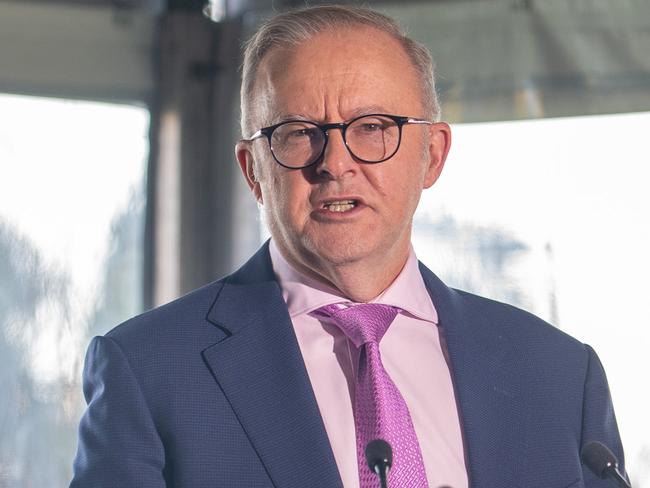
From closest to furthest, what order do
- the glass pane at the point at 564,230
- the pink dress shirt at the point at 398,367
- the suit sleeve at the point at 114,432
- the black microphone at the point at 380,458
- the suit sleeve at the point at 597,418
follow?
1. the black microphone at the point at 380,458
2. the suit sleeve at the point at 114,432
3. the pink dress shirt at the point at 398,367
4. the suit sleeve at the point at 597,418
5. the glass pane at the point at 564,230

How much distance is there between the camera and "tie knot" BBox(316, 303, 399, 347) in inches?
64.9

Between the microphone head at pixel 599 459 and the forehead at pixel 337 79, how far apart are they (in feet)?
2.13

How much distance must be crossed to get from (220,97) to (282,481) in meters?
2.33

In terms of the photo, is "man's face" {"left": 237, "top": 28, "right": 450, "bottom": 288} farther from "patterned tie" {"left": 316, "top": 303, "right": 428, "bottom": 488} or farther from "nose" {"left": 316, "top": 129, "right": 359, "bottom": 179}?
"patterned tie" {"left": 316, "top": 303, "right": 428, "bottom": 488}

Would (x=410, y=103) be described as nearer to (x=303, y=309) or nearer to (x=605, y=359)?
(x=303, y=309)

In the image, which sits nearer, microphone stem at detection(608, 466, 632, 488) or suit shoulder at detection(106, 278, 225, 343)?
microphone stem at detection(608, 466, 632, 488)

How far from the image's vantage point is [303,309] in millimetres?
1706

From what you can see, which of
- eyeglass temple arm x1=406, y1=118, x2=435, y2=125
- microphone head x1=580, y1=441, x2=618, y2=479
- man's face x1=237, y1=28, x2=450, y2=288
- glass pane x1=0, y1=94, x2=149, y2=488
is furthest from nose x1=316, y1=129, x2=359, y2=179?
glass pane x1=0, y1=94, x2=149, y2=488

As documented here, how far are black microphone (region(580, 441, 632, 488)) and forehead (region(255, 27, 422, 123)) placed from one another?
650mm

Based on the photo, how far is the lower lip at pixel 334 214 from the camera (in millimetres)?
1612

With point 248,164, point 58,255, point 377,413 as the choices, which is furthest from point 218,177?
point 377,413

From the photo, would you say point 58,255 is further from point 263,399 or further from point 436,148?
point 263,399

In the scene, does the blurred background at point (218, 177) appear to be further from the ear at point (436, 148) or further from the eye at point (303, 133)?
the eye at point (303, 133)

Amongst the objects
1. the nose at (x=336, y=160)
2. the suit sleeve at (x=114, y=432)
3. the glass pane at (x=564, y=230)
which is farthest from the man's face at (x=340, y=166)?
the glass pane at (x=564, y=230)
